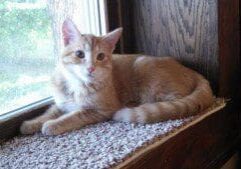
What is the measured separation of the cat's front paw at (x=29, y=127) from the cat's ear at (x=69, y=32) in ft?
0.91

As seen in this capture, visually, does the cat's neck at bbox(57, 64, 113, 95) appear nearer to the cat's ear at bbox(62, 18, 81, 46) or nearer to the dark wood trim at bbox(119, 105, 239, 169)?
the cat's ear at bbox(62, 18, 81, 46)

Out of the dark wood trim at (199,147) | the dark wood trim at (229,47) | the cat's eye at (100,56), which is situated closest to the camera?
the dark wood trim at (199,147)

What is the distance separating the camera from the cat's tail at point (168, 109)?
1066 mm

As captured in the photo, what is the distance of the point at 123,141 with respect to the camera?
95 cm

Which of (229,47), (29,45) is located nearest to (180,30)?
(229,47)

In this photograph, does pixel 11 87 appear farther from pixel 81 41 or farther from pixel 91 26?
pixel 91 26

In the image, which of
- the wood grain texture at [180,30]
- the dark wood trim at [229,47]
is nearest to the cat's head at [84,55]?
the wood grain texture at [180,30]

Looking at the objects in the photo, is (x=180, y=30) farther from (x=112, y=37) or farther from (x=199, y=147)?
(x=199, y=147)

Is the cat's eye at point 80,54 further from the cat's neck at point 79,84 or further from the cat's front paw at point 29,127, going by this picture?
the cat's front paw at point 29,127

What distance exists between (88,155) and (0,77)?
14.8 inches

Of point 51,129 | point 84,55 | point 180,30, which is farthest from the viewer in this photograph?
point 180,30

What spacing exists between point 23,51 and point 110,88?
12.1 inches

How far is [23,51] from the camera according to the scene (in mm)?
1128

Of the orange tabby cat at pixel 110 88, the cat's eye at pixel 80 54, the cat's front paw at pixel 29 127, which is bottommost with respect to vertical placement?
the cat's front paw at pixel 29 127
